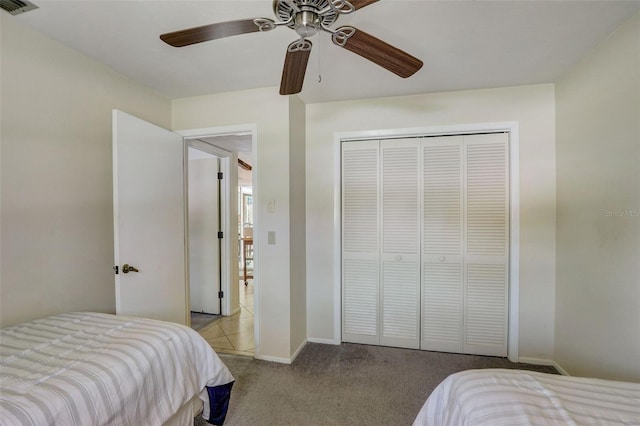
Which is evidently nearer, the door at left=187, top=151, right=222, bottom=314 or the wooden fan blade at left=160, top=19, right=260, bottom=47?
the wooden fan blade at left=160, top=19, right=260, bottom=47

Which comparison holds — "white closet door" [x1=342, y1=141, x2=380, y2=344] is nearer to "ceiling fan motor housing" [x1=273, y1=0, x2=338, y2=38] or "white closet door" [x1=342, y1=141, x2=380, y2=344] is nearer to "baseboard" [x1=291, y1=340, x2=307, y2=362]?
"baseboard" [x1=291, y1=340, x2=307, y2=362]

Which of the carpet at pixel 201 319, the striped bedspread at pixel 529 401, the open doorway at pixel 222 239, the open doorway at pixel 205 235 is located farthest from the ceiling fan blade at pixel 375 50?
the carpet at pixel 201 319

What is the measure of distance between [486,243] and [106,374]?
2.68m

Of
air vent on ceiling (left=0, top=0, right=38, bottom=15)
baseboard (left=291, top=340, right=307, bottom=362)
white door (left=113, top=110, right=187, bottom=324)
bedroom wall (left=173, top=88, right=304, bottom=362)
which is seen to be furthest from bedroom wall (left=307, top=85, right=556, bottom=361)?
air vent on ceiling (left=0, top=0, right=38, bottom=15)

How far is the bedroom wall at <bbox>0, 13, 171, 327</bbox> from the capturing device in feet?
5.09

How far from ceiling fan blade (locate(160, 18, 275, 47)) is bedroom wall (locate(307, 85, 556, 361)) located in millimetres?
1619

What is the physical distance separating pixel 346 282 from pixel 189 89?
2.25 m

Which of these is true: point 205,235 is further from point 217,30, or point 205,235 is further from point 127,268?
point 217,30

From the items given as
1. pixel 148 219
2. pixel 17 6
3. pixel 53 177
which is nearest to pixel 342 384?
pixel 148 219

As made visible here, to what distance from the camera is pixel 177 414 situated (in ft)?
4.69

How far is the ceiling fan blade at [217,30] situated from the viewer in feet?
3.70

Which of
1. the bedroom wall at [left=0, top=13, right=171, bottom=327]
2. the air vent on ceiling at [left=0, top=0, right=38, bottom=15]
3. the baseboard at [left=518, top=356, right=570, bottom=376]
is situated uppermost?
the air vent on ceiling at [left=0, top=0, right=38, bottom=15]

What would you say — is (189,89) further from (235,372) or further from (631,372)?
(631,372)

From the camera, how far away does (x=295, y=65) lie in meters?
1.40
